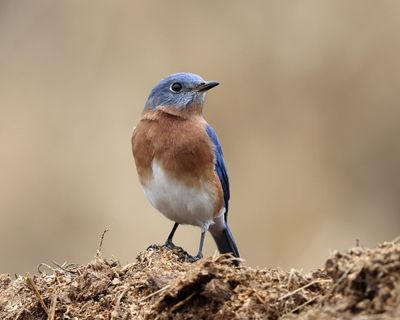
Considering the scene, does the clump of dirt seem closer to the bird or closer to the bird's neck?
the bird

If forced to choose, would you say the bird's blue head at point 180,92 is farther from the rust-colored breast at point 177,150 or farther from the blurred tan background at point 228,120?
the blurred tan background at point 228,120

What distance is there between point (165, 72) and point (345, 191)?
368 cm

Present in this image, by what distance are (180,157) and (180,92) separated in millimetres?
932

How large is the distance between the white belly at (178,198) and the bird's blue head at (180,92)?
0.82 m

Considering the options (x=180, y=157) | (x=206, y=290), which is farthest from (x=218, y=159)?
(x=206, y=290)

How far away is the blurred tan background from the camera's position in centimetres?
1598

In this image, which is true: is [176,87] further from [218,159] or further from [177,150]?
[177,150]

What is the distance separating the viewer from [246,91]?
16.9 metres

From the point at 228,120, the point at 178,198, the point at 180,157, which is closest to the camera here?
the point at 180,157

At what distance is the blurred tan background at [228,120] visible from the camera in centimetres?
1598

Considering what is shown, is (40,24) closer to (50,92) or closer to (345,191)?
(50,92)

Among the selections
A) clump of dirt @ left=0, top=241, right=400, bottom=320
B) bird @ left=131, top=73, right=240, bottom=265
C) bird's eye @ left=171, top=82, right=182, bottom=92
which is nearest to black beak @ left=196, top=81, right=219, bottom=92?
bird @ left=131, top=73, right=240, bottom=265

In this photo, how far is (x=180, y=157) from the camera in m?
8.51

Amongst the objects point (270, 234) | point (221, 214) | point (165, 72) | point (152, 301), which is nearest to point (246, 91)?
point (165, 72)
